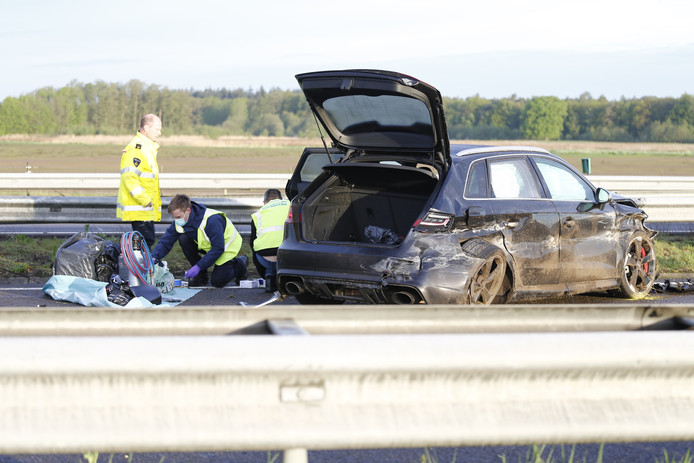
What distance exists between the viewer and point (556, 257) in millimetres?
7727

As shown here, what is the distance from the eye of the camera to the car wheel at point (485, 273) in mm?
6781

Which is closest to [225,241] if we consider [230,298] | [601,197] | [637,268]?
[230,298]

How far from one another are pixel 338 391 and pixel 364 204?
17.9 feet

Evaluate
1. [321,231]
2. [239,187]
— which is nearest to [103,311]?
[321,231]

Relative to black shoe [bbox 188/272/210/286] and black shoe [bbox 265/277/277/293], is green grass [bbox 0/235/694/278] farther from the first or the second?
black shoe [bbox 265/277/277/293]

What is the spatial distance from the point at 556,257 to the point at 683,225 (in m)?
6.00

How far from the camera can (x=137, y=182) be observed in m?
10.7

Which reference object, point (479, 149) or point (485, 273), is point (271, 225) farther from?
point (485, 273)

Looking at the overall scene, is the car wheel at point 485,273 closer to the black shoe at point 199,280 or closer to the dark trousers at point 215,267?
the dark trousers at point 215,267

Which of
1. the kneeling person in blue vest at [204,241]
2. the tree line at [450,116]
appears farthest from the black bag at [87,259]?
the tree line at [450,116]

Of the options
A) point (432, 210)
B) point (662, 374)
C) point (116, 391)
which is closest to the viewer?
point (116, 391)

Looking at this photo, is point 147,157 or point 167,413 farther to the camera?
point 147,157

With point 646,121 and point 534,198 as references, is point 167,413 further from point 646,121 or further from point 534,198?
point 646,121

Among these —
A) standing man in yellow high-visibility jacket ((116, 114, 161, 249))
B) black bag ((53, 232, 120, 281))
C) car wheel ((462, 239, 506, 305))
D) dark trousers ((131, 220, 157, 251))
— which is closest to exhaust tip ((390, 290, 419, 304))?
car wheel ((462, 239, 506, 305))
